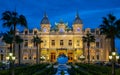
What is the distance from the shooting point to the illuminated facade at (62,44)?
104125mm

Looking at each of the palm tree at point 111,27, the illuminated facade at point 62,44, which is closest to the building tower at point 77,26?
the illuminated facade at point 62,44

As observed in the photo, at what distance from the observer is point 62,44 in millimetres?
105562

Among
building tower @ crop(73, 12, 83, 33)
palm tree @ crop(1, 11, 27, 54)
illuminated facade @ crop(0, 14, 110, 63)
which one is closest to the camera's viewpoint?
palm tree @ crop(1, 11, 27, 54)

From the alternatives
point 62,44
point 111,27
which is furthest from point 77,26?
point 111,27

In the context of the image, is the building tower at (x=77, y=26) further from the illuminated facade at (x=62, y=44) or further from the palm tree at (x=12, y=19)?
the palm tree at (x=12, y=19)

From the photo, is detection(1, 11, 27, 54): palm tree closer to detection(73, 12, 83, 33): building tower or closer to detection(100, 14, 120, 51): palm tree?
detection(100, 14, 120, 51): palm tree

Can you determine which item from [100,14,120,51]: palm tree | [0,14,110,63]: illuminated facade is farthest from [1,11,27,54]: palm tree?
[0,14,110,63]: illuminated facade

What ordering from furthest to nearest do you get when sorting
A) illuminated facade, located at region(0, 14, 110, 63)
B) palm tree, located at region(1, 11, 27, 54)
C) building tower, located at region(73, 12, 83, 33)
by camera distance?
building tower, located at region(73, 12, 83, 33)
illuminated facade, located at region(0, 14, 110, 63)
palm tree, located at region(1, 11, 27, 54)

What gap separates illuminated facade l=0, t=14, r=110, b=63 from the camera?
342 ft

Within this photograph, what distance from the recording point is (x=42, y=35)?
105375mm

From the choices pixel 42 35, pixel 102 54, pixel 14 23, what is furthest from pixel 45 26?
pixel 14 23

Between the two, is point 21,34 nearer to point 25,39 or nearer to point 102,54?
point 25,39

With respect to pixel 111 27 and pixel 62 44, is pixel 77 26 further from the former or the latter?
pixel 111 27

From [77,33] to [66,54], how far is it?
303 inches
